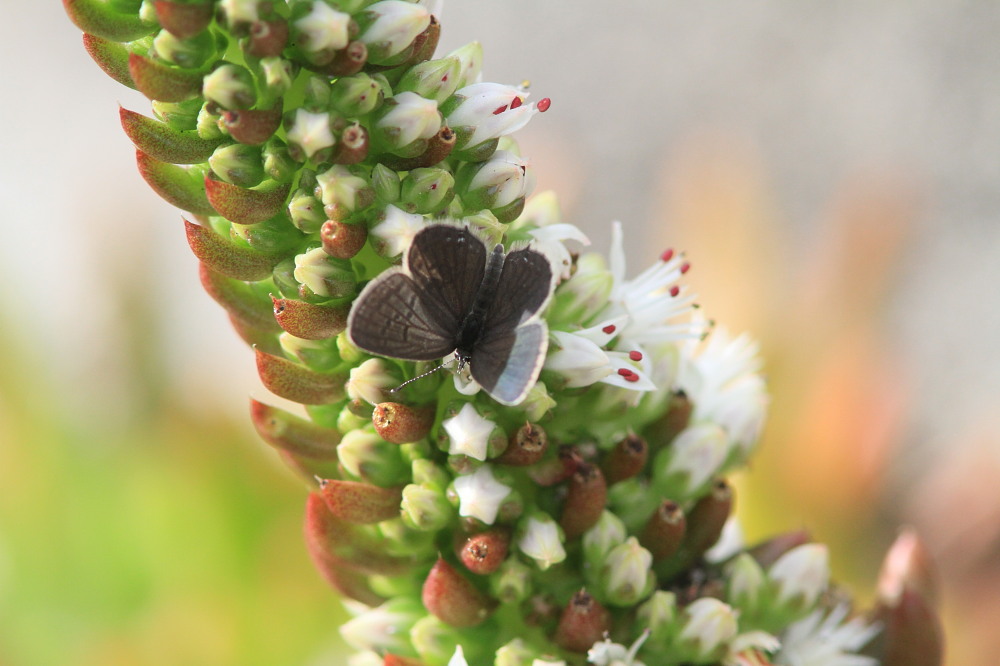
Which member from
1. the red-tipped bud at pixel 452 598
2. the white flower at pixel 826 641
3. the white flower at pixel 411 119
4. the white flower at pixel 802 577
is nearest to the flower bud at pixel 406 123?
the white flower at pixel 411 119

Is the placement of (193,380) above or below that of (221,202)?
above

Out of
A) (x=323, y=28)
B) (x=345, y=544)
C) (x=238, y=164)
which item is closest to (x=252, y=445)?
(x=345, y=544)

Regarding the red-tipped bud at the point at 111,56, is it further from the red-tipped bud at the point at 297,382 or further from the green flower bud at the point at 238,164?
the red-tipped bud at the point at 297,382

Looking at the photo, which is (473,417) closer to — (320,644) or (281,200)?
(281,200)

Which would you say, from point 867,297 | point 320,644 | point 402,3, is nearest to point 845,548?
point 867,297

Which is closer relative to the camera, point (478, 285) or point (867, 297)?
point (478, 285)
